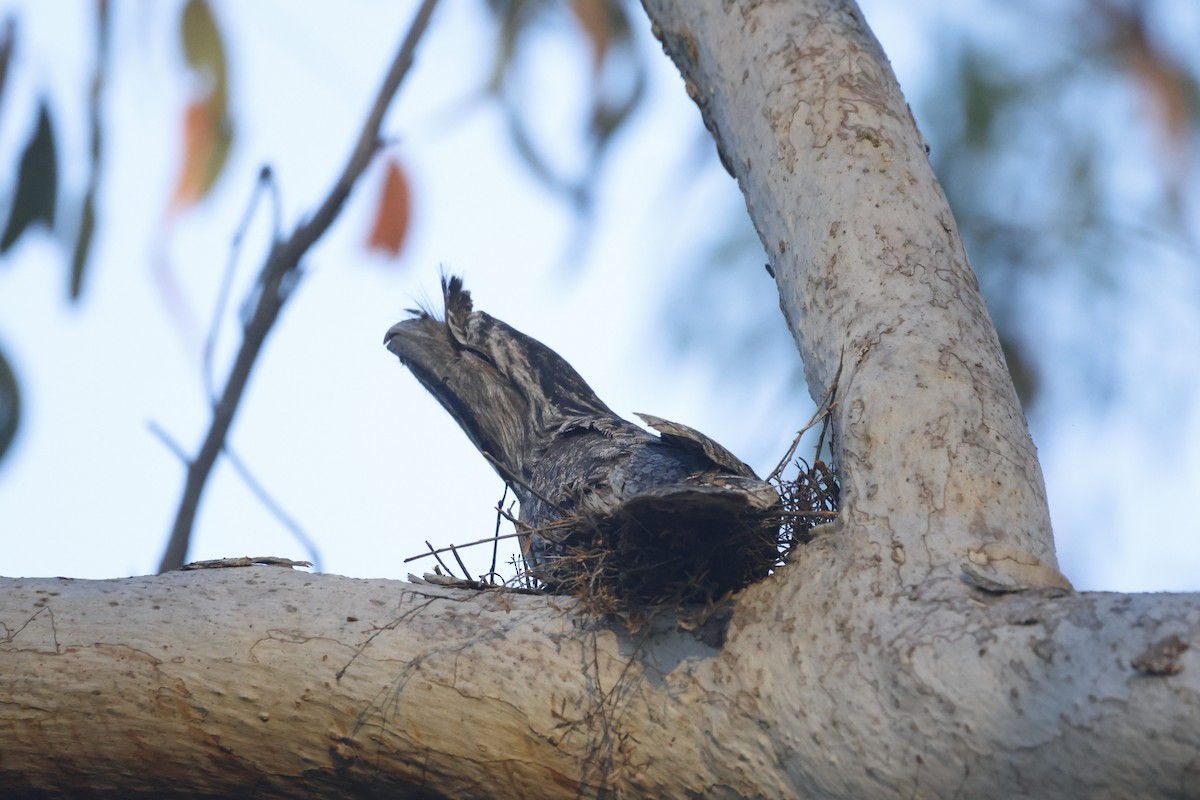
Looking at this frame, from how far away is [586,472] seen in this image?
338cm

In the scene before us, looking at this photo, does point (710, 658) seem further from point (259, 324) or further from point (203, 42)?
point (203, 42)

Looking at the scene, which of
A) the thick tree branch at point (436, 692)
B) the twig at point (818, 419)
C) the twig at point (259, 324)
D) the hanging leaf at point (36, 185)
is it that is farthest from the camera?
the hanging leaf at point (36, 185)

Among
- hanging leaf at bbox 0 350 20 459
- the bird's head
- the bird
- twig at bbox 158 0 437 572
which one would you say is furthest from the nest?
hanging leaf at bbox 0 350 20 459

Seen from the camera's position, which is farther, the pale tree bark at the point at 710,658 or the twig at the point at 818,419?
the twig at the point at 818,419

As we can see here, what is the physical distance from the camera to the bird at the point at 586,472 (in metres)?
2.36

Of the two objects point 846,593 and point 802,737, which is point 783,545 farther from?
point 802,737

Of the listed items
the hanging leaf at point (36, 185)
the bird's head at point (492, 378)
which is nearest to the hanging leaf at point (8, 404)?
the hanging leaf at point (36, 185)

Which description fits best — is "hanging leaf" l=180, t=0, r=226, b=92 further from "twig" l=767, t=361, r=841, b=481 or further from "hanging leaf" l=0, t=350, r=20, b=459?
"twig" l=767, t=361, r=841, b=481

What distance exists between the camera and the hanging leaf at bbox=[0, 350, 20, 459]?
13.6 feet

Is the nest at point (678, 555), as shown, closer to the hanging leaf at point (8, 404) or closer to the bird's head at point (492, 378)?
the bird's head at point (492, 378)

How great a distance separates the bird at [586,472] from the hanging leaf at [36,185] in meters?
1.38

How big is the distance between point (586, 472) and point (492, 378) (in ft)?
4.10

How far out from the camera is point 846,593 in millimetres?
2172

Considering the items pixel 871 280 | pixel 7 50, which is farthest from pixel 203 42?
pixel 871 280
